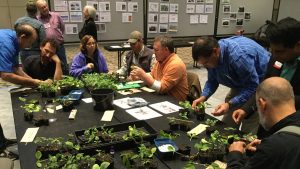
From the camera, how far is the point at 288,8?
27.6ft

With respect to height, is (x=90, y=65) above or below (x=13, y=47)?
below

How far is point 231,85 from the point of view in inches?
94.6

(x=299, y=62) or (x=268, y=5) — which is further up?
(x=268, y=5)

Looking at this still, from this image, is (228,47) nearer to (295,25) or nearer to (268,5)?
(295,25)

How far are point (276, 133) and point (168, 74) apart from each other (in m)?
1.64

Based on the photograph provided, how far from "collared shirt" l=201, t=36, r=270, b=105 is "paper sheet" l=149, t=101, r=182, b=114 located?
44 centimetres

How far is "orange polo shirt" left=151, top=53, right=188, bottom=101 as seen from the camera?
2.67 m

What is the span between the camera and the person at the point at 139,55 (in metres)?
3.25

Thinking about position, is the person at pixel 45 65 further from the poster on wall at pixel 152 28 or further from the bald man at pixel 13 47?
the poster on wall at pixel 152 28

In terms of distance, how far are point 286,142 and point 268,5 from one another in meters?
7.92

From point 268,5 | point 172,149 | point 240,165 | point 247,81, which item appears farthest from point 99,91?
point 268,5

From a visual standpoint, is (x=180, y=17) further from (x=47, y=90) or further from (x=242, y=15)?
(x=47, y=90)

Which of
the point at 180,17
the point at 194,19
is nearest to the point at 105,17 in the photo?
the point at 180,17

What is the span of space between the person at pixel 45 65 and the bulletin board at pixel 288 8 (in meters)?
7.29
